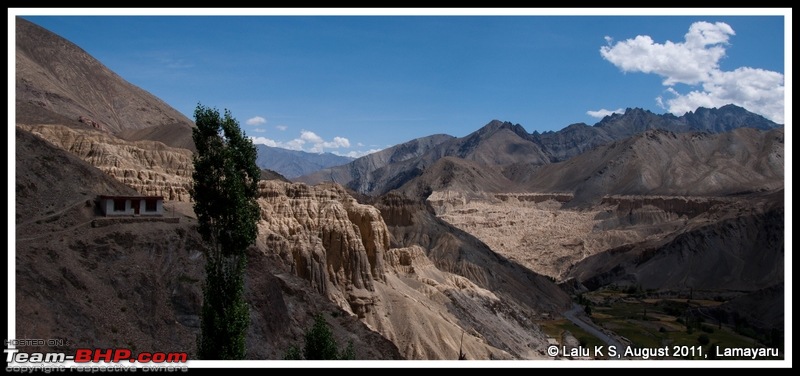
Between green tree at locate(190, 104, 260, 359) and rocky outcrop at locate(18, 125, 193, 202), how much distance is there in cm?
3544

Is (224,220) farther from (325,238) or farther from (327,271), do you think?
(325,238)

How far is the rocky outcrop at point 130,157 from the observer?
6111 centimetres

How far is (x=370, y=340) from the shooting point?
39656 millimetres

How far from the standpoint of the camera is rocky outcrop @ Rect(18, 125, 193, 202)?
6111 centimetres

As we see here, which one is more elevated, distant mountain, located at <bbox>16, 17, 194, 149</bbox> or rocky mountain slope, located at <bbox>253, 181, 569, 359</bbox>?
distant mountain, located at <bbox>16, 17, 194, 149</bbox>

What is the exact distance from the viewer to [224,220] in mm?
24562

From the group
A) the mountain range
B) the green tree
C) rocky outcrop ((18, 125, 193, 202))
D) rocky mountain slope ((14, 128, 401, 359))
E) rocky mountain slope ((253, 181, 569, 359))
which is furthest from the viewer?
rocky outcrop ((18, 125, 193, 202))

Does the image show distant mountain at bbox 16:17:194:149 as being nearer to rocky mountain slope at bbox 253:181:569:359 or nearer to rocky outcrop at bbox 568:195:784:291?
rocky mountain slope at bbox 253:181:569:359

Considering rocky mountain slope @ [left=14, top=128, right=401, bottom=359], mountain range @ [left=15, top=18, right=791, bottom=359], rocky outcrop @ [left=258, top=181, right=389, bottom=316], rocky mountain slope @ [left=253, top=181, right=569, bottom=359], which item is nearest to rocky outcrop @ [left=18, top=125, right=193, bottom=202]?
mountain range @ [left=15, top=18, right=791, bottom=359]

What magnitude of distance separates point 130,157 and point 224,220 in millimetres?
54592

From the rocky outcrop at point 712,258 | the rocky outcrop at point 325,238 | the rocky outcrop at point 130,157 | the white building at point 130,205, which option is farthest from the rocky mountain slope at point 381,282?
the rocky outcrop at point 712,258

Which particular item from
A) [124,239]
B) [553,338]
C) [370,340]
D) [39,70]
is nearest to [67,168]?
[124,239]

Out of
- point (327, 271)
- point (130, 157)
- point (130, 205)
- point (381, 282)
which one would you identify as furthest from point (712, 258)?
point (130, 205)

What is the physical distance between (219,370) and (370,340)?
27.7 m
